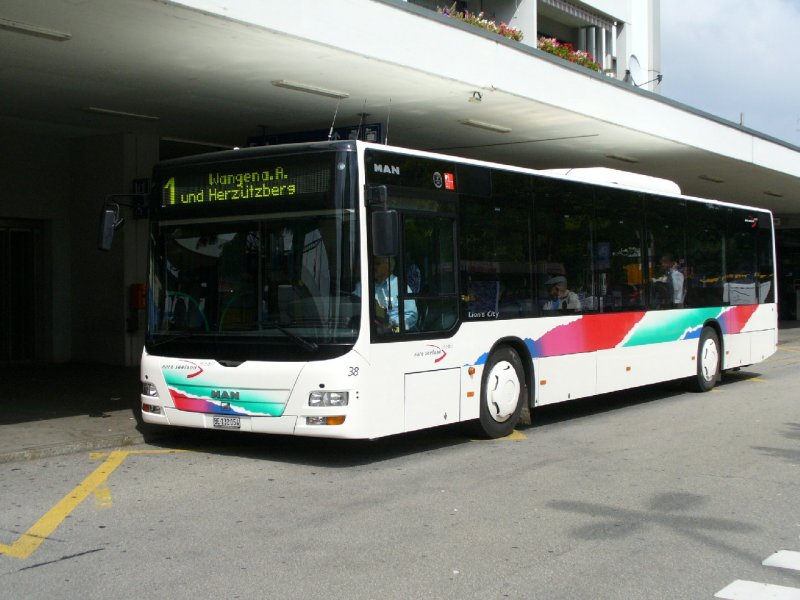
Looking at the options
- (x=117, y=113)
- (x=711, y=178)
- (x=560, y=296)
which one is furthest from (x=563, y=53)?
(x=560, y=296)

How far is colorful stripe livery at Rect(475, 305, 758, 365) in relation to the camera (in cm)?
1143

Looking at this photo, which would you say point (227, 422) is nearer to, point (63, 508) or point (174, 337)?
point (174, 337)

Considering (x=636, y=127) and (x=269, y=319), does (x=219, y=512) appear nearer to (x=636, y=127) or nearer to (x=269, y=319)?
(x=269, y=319)

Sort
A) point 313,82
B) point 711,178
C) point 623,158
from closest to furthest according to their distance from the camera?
point 313,82 < point 623,158 < point 711,178

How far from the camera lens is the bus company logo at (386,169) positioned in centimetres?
888

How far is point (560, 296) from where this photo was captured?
11.6 metres

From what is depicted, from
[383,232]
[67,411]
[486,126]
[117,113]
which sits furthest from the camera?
[486,126]

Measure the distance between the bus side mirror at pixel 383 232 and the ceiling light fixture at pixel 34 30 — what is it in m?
4.12

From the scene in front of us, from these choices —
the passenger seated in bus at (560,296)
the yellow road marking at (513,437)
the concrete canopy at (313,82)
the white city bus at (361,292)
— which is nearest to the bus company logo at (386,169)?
the white city bus at (361,292)

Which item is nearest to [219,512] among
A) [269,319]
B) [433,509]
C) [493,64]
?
[433,509]

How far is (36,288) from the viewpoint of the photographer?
58.5 feet

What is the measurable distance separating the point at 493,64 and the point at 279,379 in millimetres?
6565

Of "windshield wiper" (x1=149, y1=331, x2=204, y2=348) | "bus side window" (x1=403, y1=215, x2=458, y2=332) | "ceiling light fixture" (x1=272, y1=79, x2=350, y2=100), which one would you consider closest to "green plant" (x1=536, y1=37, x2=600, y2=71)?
"ceiling light fixture" (x1=272, y1=79, x2=350, y2=100)

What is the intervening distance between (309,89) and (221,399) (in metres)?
5.44
